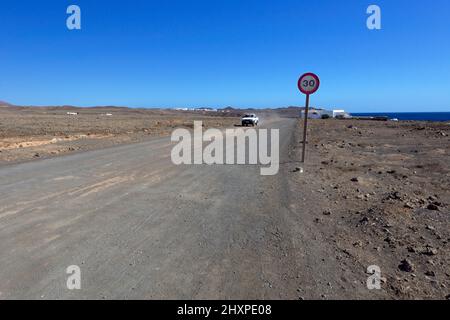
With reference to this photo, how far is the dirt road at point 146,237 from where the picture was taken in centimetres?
401

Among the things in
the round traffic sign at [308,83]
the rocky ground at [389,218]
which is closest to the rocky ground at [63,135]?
the round traffic sign at [308,83]

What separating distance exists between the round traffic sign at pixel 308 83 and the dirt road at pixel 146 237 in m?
3.99

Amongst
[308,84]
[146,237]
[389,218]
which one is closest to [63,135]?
[308,84]

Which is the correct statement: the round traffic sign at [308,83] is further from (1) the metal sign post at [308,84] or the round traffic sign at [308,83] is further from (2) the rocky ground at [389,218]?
(2) the rocky ground at [389,218]

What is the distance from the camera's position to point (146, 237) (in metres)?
5.46

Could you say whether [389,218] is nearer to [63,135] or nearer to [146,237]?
[146,237]

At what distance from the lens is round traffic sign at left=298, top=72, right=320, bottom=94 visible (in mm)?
12547

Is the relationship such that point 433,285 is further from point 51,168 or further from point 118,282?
point 51,168

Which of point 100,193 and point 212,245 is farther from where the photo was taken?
point 100,193

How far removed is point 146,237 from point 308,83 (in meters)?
8.84

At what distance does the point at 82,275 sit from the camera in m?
4.22

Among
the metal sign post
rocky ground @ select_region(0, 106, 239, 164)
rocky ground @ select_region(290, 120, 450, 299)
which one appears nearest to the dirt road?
rocky ground @ select_region(290, 120, 450, 299)
